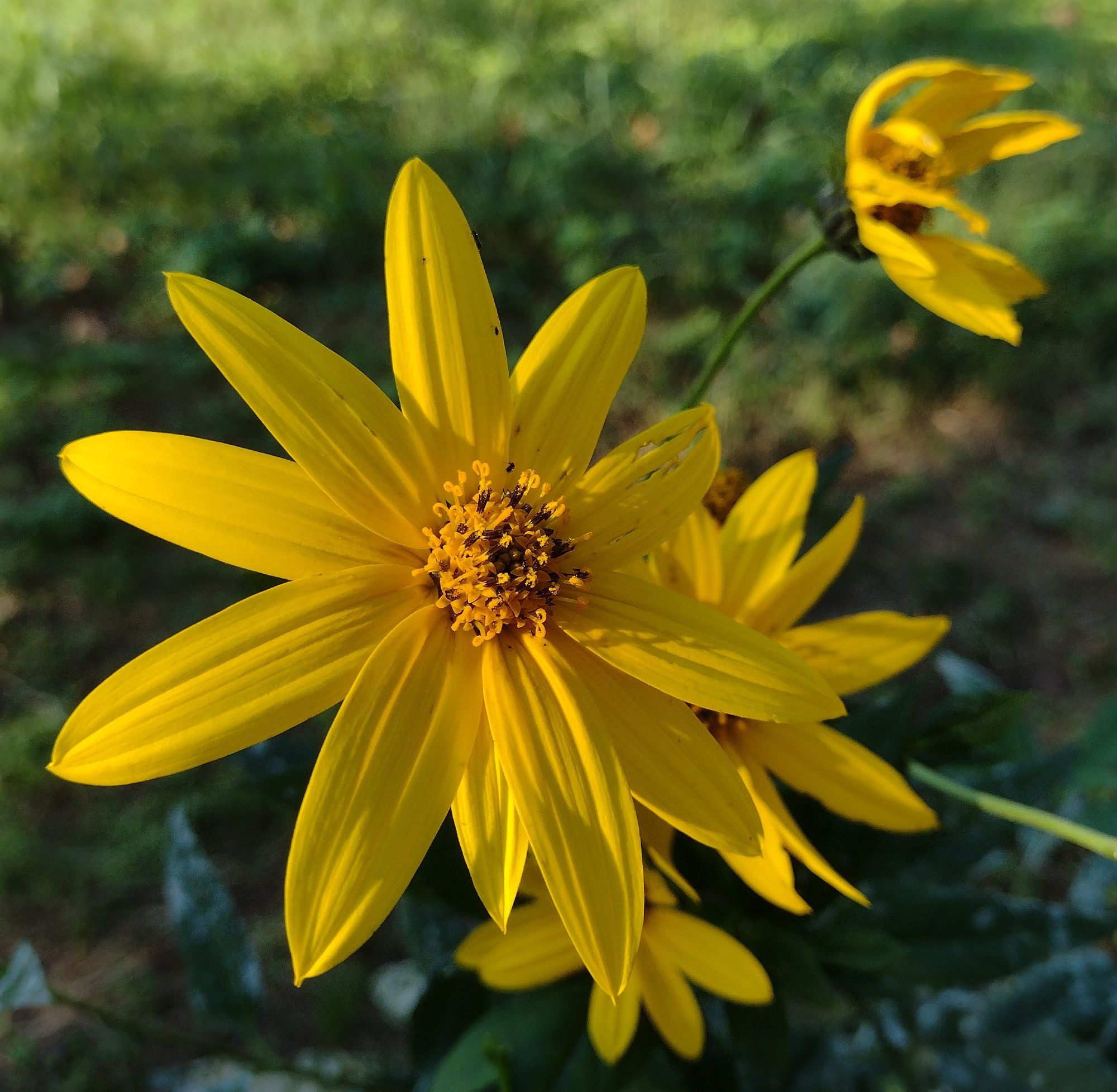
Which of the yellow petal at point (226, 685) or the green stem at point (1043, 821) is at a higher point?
the yellow petal at point (226, 685)

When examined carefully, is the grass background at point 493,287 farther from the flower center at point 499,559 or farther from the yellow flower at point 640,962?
the flower center at point 499,559

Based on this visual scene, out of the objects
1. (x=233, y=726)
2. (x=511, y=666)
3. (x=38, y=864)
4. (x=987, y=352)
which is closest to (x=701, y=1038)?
(x=511, y=666)

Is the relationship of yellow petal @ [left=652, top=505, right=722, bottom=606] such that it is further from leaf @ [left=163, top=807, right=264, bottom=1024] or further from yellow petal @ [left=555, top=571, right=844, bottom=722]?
leaf @ [left=163, top=807, right=264, bottom=1024]

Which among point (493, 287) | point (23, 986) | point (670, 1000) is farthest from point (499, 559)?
point (493, 287)

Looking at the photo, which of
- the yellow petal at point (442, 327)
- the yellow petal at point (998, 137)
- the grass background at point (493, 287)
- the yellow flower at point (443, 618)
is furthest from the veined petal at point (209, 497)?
the grass background at point (493, 287)

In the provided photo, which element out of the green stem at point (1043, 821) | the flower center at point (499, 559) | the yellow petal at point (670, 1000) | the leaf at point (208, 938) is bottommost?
the leaf at point (208, 938)

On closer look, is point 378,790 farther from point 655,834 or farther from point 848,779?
point 848,779
